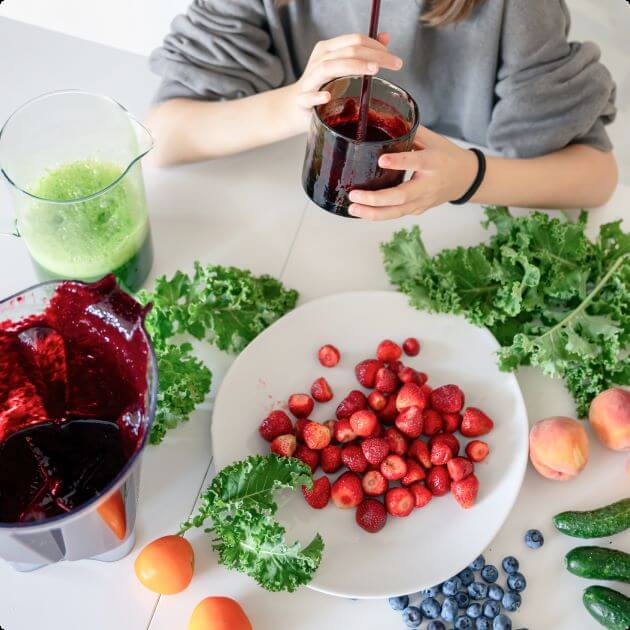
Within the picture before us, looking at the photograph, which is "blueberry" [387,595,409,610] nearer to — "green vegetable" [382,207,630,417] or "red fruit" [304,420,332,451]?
"red fruit" [304,420,332,451]

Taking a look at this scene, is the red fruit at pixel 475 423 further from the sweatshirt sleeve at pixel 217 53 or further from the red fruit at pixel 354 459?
the sweatshirt sleeve at pixel 217 53

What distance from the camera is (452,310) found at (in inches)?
44.4

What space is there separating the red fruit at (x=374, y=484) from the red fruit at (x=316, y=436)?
2.8 inches

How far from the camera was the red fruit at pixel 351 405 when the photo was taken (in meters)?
1.05

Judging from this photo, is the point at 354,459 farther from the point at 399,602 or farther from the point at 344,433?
the point at 399,602

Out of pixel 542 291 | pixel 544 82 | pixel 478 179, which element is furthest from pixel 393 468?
pixel 544 82

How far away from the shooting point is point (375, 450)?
3.28ft

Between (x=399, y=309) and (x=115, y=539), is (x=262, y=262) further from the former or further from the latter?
(x=115, y=539)

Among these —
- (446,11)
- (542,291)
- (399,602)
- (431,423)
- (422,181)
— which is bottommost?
(399,602)

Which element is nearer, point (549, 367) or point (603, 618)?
point (603, 618)

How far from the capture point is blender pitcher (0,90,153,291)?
959 millimetres

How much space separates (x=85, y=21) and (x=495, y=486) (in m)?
1.34

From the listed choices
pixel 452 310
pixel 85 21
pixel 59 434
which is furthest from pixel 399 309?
pixel 85 21

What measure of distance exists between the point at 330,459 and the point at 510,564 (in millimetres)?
268
